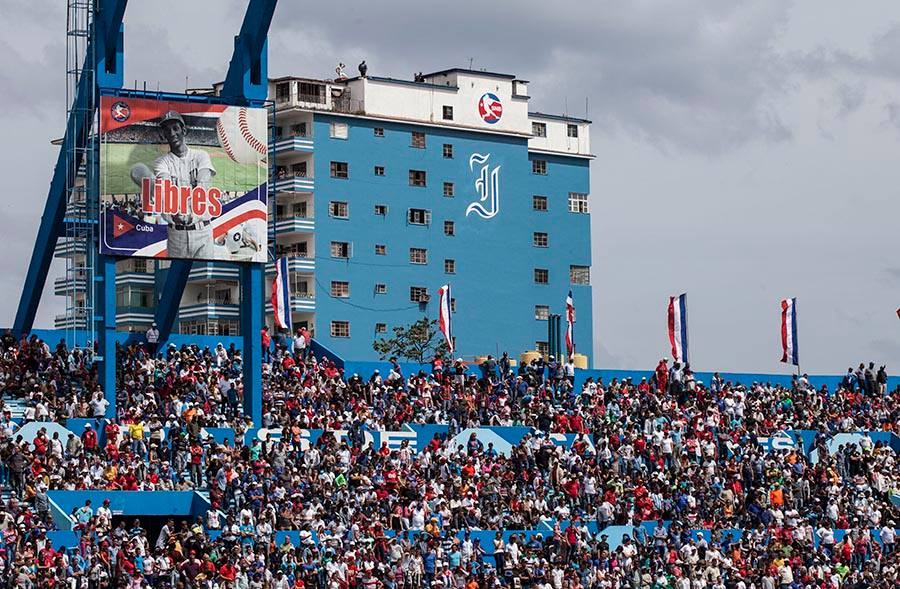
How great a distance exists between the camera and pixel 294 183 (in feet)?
317

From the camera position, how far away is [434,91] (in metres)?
102

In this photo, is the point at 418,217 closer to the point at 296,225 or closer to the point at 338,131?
the point at 338,131

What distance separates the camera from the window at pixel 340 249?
3861 inches

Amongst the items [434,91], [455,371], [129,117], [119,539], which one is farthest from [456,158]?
[119,539]

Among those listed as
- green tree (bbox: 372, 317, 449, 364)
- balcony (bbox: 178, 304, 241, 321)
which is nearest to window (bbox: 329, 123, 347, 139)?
balcony (bbox: 178, 304, 241, 321)

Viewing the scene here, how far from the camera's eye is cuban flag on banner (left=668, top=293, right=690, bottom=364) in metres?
69.9

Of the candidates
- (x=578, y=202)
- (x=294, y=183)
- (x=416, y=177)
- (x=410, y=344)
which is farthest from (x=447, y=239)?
(x=578, y=202)

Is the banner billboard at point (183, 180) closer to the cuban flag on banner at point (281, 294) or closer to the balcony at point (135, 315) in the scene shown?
the cuban flag on banner at point (281, 294)

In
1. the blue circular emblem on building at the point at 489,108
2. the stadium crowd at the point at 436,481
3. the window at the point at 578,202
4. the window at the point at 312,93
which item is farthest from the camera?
the window at the point at 578,202

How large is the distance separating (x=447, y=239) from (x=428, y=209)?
1.82 m

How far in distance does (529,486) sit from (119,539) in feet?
44.0

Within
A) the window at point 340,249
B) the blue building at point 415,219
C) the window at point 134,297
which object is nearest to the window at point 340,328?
the blue building at point 415,219

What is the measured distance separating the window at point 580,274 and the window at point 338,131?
1547cm

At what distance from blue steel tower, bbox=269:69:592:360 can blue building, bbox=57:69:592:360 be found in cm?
7
